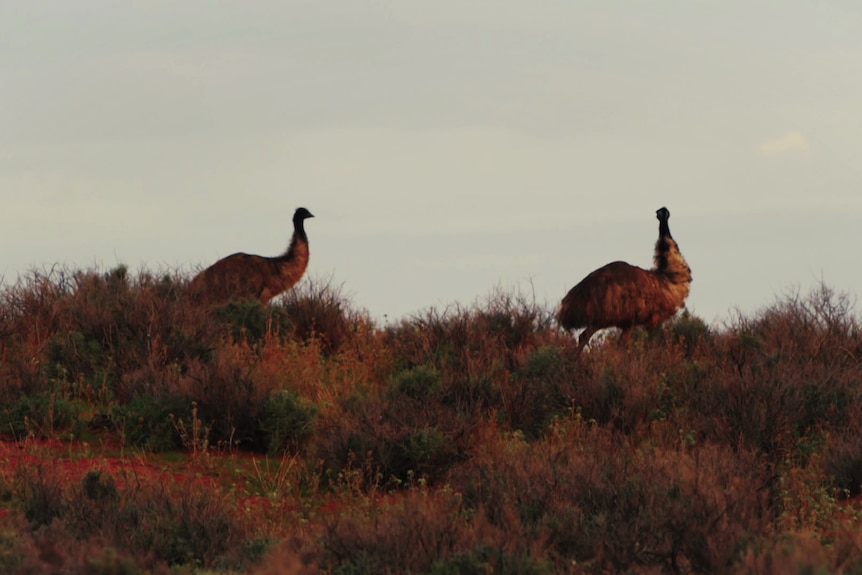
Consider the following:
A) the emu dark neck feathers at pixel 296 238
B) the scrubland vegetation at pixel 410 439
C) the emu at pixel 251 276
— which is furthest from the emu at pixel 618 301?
the emu dark neck feathers at pixel 296 238

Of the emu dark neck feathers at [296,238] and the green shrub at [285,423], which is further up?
the emu dark neck feathers at [296,238]

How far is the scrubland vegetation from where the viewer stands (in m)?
7.67

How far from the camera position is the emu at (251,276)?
19203mm

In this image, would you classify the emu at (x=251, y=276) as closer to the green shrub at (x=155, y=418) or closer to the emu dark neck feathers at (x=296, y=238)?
the emu dark neck feathers at (x=296, y=238)

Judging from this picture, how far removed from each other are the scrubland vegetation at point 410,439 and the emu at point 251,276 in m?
0.57

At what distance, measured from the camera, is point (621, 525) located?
26.6ft

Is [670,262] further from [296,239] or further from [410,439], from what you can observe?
[410,439]

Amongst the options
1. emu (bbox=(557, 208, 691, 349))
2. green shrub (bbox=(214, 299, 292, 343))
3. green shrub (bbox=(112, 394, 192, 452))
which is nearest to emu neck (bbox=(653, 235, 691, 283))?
emu (bbox=(557, 208, 691, 349))

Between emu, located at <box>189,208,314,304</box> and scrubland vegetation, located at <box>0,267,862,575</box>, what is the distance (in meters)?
0.57

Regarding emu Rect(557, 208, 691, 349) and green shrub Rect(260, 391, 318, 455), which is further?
emu Rect(557, 208, 691, 349)

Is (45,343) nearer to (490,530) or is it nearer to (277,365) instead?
(277,365)

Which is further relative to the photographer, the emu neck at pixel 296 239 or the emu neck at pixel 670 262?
the emu neck at pixel 296 239

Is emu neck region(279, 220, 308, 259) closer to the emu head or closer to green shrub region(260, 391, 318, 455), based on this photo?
the emu head

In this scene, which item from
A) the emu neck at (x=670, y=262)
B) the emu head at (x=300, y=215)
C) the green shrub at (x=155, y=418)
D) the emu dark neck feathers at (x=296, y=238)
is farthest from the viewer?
the emu head at (x=300, y=215)
